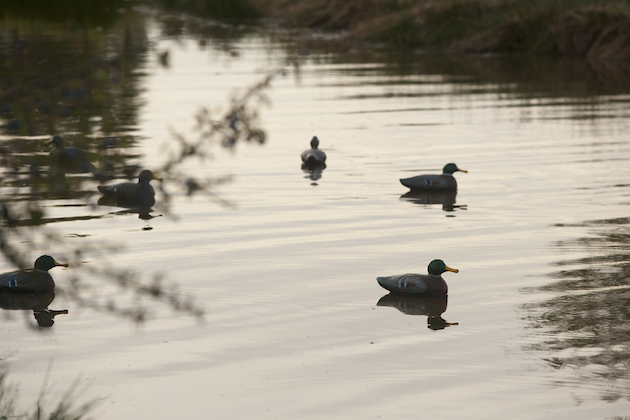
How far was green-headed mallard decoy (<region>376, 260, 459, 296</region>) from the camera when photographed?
1009 cm

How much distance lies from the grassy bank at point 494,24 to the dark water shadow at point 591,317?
865 inches

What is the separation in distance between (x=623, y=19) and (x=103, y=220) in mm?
22838

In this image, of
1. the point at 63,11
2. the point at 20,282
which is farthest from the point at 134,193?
the point at 63,11

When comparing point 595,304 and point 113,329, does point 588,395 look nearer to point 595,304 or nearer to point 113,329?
point 595,304

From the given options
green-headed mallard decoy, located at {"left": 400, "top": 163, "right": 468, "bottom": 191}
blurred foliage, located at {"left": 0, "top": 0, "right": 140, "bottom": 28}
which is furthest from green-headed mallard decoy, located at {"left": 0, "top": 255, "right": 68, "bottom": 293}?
blurred foliage, located at {"left": 0, "top": 0, "right": 140, "bottom": 28}

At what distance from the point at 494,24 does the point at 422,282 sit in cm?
2792

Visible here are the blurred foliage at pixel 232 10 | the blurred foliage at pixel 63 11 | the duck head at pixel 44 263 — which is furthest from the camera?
the blurred foliage at pixel 232 10

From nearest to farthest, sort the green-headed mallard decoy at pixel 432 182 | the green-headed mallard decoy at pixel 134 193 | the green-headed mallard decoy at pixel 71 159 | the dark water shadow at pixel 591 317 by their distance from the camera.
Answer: the green-headed mallard decoy at pixel 71 159
the dark water shadow at pixel 591 317
the green-headed mallard decoy at pixel 134 193
the green-headed mallard decoy at pixel 432 182

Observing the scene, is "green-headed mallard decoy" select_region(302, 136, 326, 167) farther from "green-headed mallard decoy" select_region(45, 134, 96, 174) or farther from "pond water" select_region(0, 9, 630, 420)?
"green-headed mallard decoy" select_region(45, 134, 96, 174)

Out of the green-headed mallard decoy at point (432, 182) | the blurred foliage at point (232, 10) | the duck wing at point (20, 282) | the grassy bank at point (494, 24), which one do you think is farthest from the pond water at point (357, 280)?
the blurred foliage at point (232, 10)

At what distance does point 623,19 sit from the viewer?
31438 mm

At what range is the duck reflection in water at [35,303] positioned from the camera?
9.73 m

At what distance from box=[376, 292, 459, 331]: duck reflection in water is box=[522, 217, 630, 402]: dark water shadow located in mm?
876

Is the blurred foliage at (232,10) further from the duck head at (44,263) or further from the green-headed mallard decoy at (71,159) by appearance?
the green-headed mallard decoy at (71,159)
